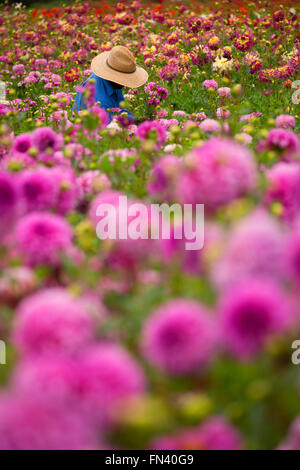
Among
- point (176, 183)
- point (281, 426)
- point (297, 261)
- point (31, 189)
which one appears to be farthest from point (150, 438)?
point (31, 189)

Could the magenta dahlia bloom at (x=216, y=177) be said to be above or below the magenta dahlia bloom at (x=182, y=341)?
above

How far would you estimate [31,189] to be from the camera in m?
1.58

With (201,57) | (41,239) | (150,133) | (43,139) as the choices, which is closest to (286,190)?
(41,239)

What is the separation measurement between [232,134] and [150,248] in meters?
1.09

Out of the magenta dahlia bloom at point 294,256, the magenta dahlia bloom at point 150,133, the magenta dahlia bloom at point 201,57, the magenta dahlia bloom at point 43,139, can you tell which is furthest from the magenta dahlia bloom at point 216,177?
the magenta dahlia bloom at point 201,57

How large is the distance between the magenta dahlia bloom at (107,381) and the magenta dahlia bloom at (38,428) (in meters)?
0.04

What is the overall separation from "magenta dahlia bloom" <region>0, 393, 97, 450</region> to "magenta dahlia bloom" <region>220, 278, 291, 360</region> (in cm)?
31

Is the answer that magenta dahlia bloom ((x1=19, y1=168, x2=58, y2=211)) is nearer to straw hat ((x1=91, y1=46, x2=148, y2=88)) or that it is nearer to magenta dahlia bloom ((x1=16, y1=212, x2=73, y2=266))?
magenta dahlia bloom ((x1=16, y1=212, x2=73, y2=266))

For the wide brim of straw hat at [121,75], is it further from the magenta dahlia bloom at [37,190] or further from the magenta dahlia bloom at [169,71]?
the magenta dahlia bloom at [37,190]

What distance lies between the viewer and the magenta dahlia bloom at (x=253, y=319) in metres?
1.04

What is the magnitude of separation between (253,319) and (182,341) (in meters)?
0.14

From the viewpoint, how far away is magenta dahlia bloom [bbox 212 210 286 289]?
1.12 m

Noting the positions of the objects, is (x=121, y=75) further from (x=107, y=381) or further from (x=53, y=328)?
(x=107, y=381)

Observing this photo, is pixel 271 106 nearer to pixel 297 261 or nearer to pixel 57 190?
pixel 57 190
